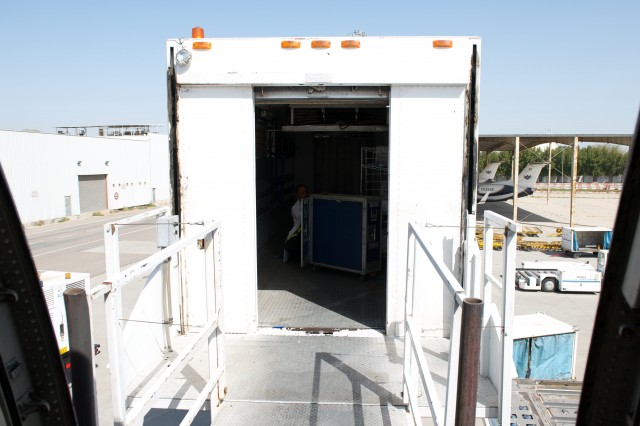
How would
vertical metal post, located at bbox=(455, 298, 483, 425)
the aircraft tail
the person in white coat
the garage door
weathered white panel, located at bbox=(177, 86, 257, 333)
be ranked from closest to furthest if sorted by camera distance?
vertical metal post, located at bbox=(455, 298, 483, 425) → weathered white panel, located at bbox=(177, 86, 257, 333) → the person in white coat → the garage door → the aircraft tail

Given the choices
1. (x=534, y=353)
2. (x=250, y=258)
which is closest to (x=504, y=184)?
(x=534, y=353)

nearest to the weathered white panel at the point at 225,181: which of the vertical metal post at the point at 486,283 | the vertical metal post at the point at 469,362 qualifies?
the vertical metal post at the point at 486,283

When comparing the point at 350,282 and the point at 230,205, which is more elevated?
the point at 230,205

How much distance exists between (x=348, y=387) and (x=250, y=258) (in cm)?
192

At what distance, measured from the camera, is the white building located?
28.6m

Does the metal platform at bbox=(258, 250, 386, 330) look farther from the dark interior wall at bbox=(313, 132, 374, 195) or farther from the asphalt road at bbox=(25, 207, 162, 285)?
the asphalt road at bbox=(25, 207, 162, 285)

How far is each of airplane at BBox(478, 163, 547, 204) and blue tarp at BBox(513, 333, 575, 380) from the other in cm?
3380

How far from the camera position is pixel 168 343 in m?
5.43

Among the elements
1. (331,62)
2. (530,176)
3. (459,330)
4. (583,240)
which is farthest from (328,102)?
(530,176)

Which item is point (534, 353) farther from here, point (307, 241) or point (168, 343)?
point (168, 343)

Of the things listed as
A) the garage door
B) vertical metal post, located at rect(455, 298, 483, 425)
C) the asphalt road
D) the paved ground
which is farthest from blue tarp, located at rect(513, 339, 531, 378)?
the garage door

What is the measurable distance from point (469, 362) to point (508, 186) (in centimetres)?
4358

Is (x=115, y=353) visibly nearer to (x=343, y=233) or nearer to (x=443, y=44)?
(x=443, y=44)

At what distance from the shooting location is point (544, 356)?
28.0 feet
